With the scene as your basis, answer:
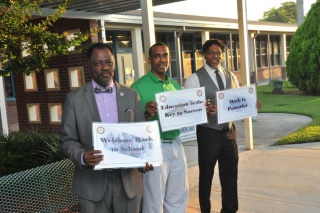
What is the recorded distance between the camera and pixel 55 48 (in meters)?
4.44

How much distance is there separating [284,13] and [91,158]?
104 meters

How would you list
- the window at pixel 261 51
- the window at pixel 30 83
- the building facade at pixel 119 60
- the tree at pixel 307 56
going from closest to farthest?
the building facade at pixel 119 60 → the window at pixel 30 83 → the tree at pixel 307 56 → the window at pixel 261 51

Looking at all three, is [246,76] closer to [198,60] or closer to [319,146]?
[319,146]

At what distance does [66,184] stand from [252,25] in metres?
20.6

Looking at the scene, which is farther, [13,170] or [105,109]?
[13,170]

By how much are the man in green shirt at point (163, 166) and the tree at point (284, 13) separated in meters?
101

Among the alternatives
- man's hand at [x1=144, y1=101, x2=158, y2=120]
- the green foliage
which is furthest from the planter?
man's hand at [x1=144, y1=101, x2=158, y2=120]

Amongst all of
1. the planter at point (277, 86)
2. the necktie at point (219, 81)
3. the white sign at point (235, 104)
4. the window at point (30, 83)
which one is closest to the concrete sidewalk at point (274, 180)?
the white sign at point (235, 104)

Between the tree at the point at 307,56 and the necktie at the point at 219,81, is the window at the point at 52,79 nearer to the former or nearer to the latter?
the necktie at the point at 219,81

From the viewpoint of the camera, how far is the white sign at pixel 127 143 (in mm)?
2374

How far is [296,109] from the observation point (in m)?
12.3

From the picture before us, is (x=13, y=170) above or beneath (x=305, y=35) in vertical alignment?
beneath

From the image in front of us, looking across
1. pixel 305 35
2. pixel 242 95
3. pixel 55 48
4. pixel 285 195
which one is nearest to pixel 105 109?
pixel 242 95

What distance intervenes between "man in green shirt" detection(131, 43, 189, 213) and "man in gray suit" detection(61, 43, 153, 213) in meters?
0.61
